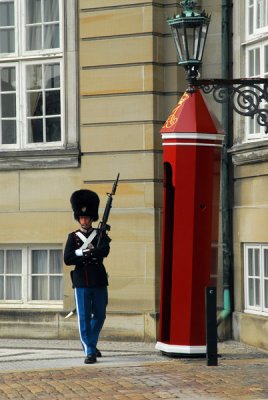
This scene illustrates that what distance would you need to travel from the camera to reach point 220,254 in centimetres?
1608

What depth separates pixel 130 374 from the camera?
12367 millimetres

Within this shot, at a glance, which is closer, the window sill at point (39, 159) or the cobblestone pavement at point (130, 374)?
the cobblestone pavement at point (130, 374)

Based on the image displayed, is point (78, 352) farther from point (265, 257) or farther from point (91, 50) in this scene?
point (91, 50)

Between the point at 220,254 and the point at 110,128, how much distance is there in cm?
208

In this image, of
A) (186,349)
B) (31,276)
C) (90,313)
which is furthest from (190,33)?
(31,276)

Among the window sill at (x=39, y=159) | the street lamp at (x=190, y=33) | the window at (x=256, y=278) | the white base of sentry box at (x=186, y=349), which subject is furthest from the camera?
the window sill at (x=39, y=159)

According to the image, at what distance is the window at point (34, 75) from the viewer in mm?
16750

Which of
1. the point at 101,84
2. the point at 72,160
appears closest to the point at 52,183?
the point at 72,160

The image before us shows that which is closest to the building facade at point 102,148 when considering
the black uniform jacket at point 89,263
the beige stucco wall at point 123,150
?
the beige stucco wall at point 123,150

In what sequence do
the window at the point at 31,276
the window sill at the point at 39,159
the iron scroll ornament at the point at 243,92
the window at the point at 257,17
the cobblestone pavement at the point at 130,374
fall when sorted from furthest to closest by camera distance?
the window at the point at 31,276 < the window sill at the point at 39,159 < the window at the point at 257,17 < the iron scroll ornament at the point at 243,92 < the cobblestone pavement at the point at 130,374

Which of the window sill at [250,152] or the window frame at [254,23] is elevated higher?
the window frame at [254,23]

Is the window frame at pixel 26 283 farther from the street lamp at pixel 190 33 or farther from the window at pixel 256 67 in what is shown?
the street lamp at pixel 190 33

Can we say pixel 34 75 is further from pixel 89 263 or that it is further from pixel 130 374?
pixel 130 374

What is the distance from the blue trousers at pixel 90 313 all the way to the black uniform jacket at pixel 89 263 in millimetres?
79
